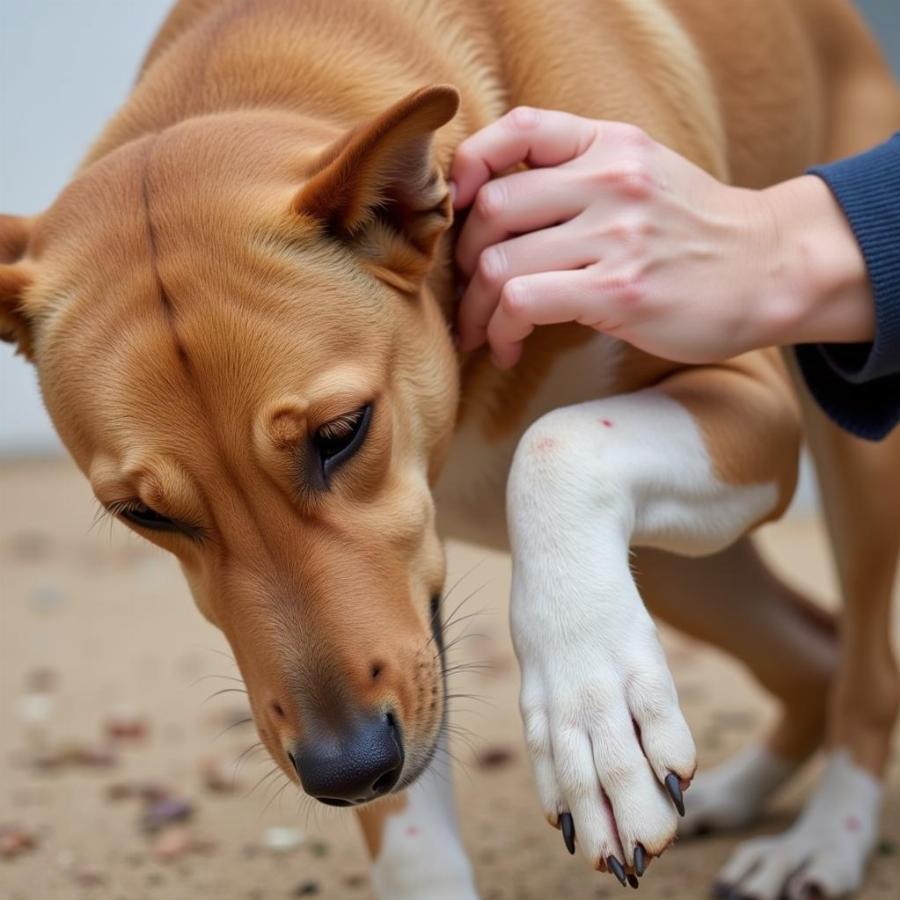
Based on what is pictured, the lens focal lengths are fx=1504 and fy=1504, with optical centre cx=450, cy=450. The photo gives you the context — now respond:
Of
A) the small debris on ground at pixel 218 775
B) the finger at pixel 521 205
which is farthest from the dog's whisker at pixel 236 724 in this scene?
the finger at pixel 521 205

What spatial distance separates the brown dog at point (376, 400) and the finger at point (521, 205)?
83 mm

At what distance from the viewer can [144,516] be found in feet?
7.57

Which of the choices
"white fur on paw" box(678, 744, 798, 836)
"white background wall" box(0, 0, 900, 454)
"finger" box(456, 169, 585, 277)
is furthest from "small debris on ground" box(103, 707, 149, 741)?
"white background wall" box(0, 0, 900, 454)

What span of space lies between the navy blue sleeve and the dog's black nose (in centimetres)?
105

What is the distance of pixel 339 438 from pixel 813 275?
83cm

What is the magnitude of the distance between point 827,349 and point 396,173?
2.80 ft

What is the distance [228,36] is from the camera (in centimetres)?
267

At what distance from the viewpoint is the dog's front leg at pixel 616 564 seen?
2074 millimetres

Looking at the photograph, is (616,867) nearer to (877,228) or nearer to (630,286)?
(630,286)

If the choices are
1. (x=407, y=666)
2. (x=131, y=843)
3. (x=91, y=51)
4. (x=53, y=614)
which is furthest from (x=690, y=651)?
(x=91, y=51)

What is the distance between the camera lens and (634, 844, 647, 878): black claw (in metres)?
2.03

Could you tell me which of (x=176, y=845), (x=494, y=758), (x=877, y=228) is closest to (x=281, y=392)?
(x=877, y=228)

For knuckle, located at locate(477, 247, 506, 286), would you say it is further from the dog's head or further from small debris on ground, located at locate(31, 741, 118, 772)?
small debris on ground, located at locate(31, 741, 118, 772)

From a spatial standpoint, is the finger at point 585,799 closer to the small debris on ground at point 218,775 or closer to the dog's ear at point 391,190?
the dog's ear at point 391,190
